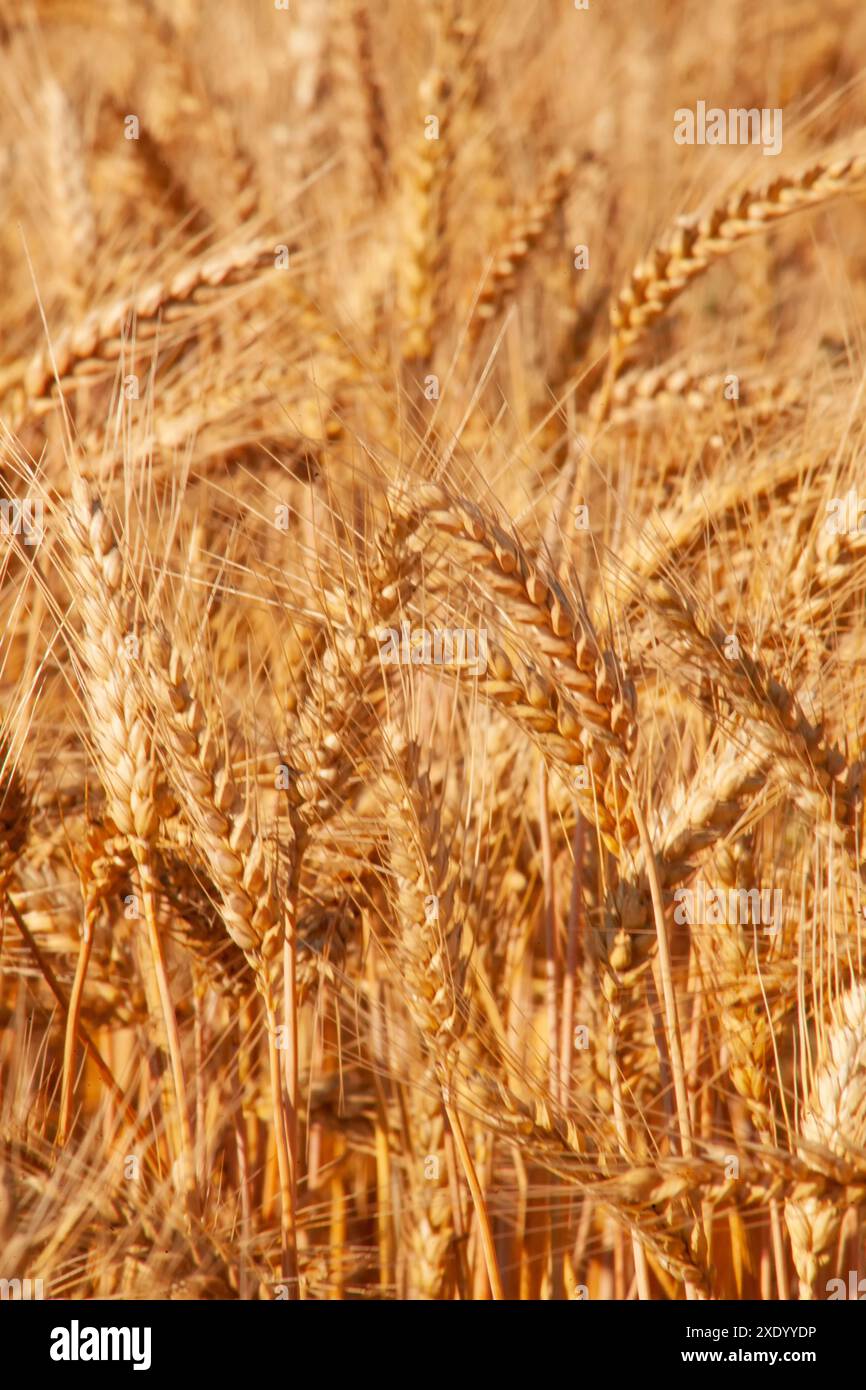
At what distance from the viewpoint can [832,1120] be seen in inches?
39.5

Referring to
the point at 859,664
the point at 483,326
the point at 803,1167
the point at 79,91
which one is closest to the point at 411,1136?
the point at 803,1167

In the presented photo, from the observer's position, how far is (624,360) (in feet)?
5.62

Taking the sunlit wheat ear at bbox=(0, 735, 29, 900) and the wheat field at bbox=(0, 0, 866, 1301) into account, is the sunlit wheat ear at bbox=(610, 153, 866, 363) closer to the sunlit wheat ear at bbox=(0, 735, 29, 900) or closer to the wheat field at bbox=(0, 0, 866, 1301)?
the wheat field at bbox=(0, 0, 866, 1301)

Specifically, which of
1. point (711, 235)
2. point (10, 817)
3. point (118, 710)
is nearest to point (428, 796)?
point (118, 710)

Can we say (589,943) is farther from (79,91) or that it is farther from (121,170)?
(79,91)

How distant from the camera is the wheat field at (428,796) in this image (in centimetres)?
103

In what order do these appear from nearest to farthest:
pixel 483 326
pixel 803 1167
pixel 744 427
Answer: pixel 803 1167, pixel 744 427, pixel 483 326

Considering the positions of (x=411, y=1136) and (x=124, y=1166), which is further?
(x=411, y=1136)

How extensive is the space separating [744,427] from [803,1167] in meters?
1.13

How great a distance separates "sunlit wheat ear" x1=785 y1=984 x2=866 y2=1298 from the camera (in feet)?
3.24

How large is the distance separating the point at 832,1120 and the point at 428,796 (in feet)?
1.57

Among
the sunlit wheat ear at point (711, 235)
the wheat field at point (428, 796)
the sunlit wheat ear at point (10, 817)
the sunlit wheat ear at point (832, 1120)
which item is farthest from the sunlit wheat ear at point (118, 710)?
the sunlit wheat ear at point (711, 235)

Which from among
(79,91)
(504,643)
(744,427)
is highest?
(79,91)

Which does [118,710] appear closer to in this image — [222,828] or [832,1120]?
[222,828]
